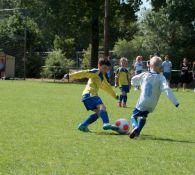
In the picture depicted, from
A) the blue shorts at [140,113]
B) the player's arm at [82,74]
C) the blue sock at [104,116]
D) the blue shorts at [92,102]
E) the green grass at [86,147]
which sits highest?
the player's arm at [82,74]

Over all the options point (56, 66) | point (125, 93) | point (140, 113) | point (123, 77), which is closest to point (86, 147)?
point (140, 113)

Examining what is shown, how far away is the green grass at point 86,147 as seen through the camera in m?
7.66

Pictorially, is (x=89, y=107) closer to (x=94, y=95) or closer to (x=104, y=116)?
(x=94, y=95)

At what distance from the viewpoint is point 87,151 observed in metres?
9.02

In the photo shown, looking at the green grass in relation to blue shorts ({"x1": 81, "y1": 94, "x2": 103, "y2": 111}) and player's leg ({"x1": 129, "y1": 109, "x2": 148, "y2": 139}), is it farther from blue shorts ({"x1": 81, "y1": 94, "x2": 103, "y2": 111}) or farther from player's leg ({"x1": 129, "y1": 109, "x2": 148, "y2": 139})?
blue shorts ({"x1": 81, "y1": 94, "x2": 103, "y2": 111})

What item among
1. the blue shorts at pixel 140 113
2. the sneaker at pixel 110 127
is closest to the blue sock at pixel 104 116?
the sneaker at pixel 110 127

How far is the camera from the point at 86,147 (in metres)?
9.45

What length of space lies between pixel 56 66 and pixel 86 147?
111ft

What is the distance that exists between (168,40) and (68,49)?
13.6 metres

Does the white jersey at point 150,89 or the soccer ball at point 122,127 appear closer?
the white jersey at point 150,89

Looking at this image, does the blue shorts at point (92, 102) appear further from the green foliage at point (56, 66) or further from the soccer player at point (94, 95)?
the green foliage at point (56, 66)

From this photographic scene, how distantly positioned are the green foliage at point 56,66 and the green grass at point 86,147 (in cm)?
2773

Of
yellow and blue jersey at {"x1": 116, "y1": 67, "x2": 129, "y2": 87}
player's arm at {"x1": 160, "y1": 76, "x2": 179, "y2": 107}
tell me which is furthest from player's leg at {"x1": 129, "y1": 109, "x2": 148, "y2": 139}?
yellow and blue jersey at {"x1": 116, "y1": 67, "x2": 129, "y2": 87}

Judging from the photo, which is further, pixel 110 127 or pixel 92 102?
pixel 92 102
